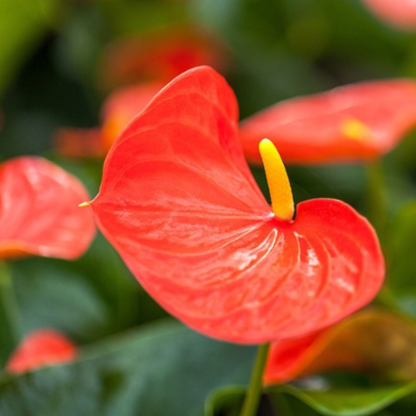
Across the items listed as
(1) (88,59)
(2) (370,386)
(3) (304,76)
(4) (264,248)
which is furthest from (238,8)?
(4) (264,248)

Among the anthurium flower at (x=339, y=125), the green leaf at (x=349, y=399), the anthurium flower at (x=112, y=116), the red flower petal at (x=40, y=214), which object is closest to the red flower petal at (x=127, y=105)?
the anthurium flower at (x=112, y=116)

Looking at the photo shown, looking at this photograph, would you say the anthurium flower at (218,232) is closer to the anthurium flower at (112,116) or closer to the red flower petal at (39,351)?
the red flower petal at (39,351)

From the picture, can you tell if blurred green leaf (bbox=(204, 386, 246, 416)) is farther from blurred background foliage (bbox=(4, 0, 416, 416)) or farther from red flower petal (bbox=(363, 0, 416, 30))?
red flower petal (bbox=(363, 0, 416, 30))

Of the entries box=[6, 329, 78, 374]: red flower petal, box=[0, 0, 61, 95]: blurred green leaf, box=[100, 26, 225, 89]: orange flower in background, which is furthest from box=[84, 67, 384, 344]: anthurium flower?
box=[100, 26, 225, 89]: orange flower in background

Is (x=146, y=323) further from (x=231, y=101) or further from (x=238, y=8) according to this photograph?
(x=238, y=8)

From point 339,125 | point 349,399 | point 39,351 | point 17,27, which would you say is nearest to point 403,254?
point 339,125

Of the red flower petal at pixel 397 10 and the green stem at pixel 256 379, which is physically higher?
the green stem at pixel 256 379
